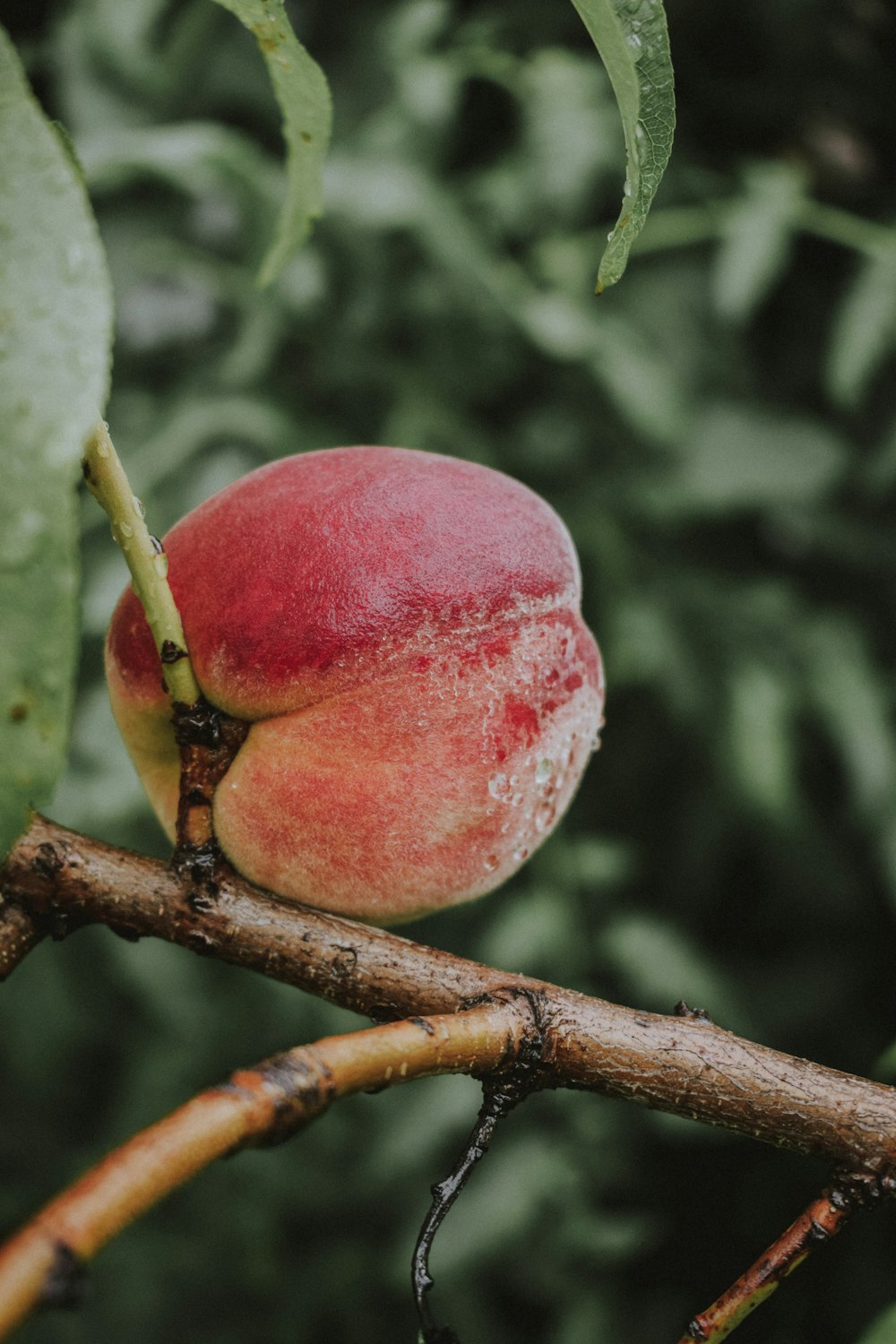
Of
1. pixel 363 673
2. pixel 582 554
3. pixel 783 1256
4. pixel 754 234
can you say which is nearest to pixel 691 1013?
pixel 783 1256

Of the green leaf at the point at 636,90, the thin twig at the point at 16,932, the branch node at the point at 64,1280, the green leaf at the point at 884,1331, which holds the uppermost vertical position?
the green leaf at the point at 636,90

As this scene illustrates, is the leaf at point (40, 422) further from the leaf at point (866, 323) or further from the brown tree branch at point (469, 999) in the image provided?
the leaf at point (866, 323)

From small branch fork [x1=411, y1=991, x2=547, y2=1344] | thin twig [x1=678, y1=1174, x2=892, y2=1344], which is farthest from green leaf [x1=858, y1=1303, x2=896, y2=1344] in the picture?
small branch fork [x1=411, y1=991, x2=547, y2=1344]

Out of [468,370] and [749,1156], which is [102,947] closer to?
[468,370]

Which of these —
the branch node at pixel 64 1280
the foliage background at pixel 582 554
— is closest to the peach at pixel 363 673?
the branch node at pixel 64 1280

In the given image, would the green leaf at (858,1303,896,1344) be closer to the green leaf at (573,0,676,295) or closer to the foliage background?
the green leaf at (573,0,676,295)

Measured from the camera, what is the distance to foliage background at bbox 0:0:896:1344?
4.68 ft

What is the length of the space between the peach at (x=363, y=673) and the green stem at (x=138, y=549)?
6 centimetres

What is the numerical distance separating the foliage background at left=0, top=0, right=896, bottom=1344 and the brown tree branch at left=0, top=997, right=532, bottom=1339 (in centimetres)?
91

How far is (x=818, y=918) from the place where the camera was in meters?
1.89

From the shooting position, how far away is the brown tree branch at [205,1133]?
275mm

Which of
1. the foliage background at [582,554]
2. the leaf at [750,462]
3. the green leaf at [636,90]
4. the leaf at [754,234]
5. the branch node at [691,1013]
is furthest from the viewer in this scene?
the leaf at [750,462]

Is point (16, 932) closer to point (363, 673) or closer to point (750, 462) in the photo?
point (363, 673)

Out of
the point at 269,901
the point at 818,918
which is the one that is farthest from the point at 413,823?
the point at 818,918
